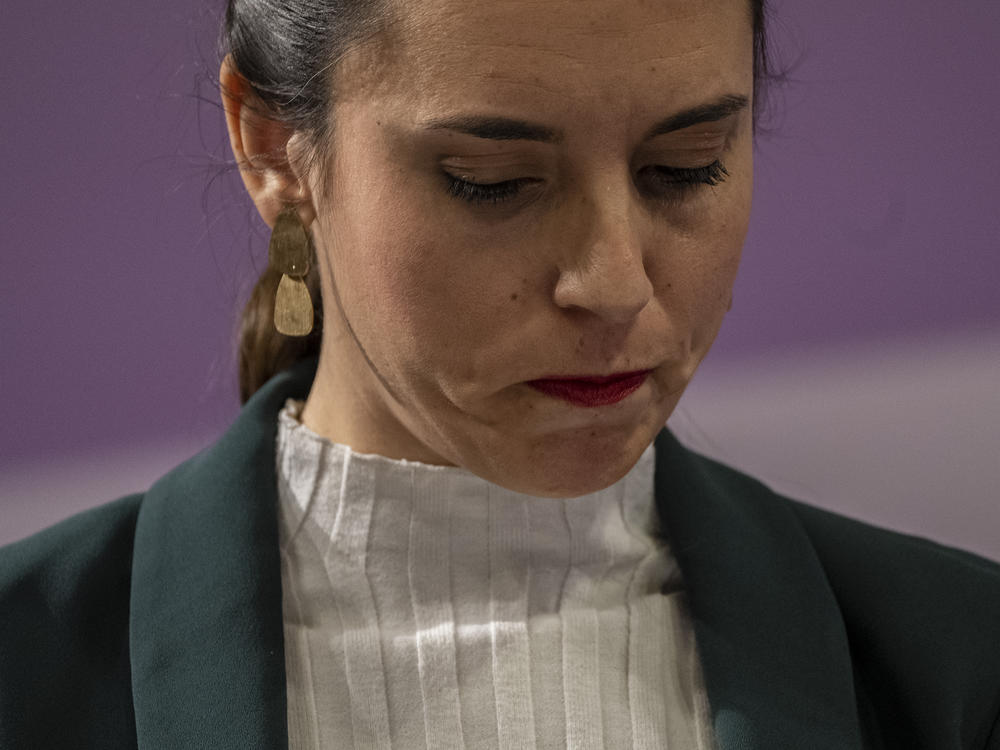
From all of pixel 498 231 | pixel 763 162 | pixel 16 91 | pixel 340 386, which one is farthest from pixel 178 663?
pixel 763 162

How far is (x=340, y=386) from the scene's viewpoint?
95cm

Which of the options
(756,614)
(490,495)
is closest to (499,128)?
(490,495)

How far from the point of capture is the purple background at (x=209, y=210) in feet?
4.13

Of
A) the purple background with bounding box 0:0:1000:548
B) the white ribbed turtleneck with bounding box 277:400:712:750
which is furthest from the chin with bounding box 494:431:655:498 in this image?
the purple background with bounding box 0:0:1000:548

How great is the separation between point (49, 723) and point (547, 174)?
18.2 inches

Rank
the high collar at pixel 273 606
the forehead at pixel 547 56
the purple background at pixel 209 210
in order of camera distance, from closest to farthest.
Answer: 1. the forehead at pixel 547 56
2. the high collar at pixel 273 606
3. the purple background at pixel 209 210

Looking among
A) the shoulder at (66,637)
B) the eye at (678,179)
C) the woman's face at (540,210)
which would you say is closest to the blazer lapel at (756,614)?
the woman's face at (540,210)

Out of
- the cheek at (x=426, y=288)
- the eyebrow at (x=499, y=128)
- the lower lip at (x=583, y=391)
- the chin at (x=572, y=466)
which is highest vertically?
the eyebrow at (x=499, y=128)

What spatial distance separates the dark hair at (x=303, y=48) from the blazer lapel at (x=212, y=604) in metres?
0.17

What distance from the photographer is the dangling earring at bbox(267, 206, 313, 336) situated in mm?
884

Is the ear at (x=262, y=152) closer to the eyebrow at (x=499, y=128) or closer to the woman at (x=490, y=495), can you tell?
the woman at (x=490, y=495)

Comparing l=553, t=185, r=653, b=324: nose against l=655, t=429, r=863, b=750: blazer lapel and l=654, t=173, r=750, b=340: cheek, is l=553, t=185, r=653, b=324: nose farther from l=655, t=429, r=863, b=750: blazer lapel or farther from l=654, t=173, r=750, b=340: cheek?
l=655, t=429, r=863, b=750: blazer lapel

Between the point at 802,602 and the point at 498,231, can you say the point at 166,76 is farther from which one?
the point at 802,602

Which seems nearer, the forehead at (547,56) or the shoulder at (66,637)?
the forehead at (547,56)
